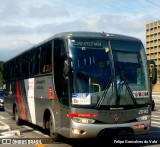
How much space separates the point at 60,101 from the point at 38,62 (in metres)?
3.12

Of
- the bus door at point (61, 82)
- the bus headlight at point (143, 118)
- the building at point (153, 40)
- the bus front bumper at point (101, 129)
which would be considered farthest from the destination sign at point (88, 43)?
the building at point (153, 40)

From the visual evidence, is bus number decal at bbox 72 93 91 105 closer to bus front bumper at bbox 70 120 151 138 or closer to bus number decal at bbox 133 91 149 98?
bus front bumper at bbox 70 120 151 138

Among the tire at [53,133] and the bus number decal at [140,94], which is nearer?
the bus number decal at [140,94]

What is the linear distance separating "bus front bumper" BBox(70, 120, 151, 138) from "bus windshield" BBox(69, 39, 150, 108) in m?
0.50

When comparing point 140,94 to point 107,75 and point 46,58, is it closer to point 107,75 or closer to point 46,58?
point 107,75

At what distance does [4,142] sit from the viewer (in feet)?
36.0

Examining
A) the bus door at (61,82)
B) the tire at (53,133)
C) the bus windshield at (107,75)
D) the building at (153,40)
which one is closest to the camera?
the bus windshield at (107,75)

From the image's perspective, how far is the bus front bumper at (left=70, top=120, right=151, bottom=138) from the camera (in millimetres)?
A: 9383

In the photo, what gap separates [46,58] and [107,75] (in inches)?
109

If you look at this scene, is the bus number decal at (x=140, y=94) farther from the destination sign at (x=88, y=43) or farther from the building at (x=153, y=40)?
the building at (x=153, y=40)

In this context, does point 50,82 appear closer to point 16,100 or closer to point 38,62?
point 38,62

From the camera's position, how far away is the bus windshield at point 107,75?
375 inches

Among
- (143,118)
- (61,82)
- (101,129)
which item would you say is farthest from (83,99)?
(143,118)

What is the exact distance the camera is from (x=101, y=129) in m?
9.47
